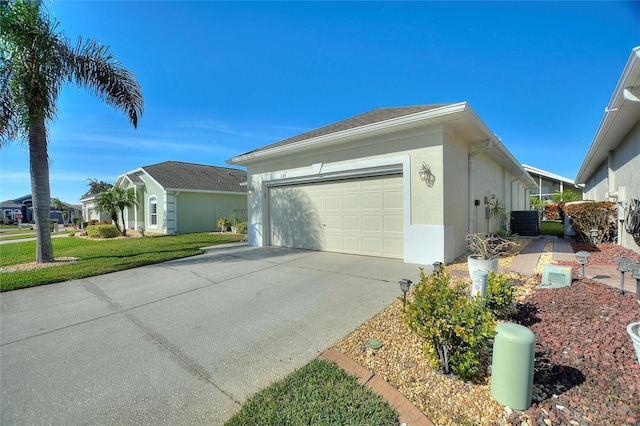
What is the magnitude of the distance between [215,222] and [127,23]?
13479mm

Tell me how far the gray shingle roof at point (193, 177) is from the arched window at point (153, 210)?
1.77 meters

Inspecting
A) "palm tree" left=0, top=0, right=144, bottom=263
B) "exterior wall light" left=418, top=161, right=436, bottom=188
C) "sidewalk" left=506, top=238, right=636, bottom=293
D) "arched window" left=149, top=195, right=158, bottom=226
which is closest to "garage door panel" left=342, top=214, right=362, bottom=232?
"exterior wall light" left=418, top=161, right=436, bottom=188

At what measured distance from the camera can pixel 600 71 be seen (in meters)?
7.36

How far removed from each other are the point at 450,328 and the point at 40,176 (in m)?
10.2

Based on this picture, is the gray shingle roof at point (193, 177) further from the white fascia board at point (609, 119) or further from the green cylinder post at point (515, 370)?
the white fascia board at point (609, 119)

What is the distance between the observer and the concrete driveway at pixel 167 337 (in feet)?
7.04

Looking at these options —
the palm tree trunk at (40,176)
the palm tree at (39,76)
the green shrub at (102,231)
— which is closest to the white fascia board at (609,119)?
the palm tree at (39,76)

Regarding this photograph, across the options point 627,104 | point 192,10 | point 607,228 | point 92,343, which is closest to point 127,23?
point 192,10

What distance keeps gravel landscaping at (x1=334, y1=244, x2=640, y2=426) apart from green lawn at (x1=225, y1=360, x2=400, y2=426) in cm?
34

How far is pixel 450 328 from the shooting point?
2217 mm

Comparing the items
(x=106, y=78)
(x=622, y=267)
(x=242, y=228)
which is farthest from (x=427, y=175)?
(x=242, y=228)

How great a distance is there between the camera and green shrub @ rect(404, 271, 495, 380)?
2158 millimetres

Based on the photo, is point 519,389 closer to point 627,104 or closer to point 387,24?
point 627,104

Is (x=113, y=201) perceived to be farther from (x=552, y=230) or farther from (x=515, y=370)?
(x=552, y=230)
